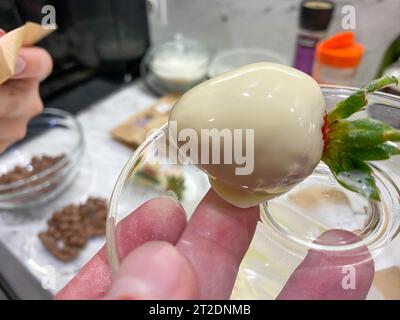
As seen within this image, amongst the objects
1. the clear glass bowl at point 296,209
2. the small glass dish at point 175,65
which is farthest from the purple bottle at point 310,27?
the clear glass bowl at point 296,209

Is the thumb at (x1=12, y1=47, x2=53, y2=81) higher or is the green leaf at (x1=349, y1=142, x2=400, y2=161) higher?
the green leaf at (x1=349, y1=142, x2=400, y2=161)

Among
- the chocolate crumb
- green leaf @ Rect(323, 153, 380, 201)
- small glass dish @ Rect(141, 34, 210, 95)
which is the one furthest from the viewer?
small glass dish @ Rect(141, 34, 210, 95)

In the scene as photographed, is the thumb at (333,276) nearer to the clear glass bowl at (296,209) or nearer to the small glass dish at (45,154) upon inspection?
the clear glass bowl at (296,209)

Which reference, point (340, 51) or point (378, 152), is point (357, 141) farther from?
point (340, 51)

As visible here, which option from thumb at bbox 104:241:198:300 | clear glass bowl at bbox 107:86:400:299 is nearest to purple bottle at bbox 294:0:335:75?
clear glass bowl at bbox 107:86:400:299

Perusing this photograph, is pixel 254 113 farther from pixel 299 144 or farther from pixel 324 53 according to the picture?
pixel 324 53

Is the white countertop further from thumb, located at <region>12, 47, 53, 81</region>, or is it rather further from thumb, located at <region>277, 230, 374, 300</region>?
thumb, located at <region>12, 47, 53, 81</region>
